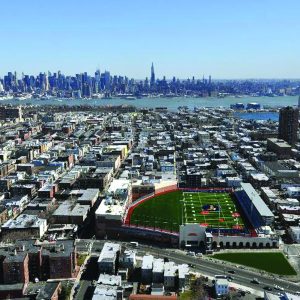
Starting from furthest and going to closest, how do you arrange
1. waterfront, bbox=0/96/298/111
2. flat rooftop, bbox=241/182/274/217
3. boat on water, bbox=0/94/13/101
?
boat on water, bbox=0/94/13/101 < waterfront, bbox=0/96/298/111 < flat rooftop, bbox=241/182/274/217

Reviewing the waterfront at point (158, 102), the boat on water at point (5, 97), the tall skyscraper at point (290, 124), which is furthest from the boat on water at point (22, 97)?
the tall skyscraper at point (290, 124)

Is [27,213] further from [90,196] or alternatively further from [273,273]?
[273,273]

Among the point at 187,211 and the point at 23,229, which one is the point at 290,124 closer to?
the point at 187,211

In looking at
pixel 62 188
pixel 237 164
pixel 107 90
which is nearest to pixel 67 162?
pixel 62 188

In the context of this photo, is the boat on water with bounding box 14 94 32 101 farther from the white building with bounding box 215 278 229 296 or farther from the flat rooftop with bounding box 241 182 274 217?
the white building with bounding box 215 278 229 296

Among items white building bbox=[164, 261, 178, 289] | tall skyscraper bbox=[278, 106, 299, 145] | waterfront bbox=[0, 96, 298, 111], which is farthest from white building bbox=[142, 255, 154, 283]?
waterfront bbox=[0, 96, 298, 111]

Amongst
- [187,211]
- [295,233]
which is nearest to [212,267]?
[295,233]

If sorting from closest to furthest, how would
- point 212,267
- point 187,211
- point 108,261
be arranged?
point 108,261, point 212,267, point 187,211
